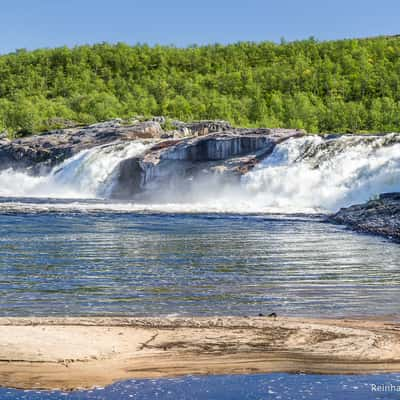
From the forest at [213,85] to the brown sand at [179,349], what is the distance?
277ft

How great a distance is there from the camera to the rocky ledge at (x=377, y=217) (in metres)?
27.6

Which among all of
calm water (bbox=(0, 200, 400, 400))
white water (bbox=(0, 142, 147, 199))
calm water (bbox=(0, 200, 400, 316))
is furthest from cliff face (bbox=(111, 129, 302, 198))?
calm water (bbox=(0, 200, 400, 400))

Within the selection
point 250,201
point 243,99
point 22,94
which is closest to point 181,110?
point 243,99

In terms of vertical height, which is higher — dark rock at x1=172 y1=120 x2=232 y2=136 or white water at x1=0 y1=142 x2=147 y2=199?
dark rock at x1=172 y1=120 x2=232 y2=136

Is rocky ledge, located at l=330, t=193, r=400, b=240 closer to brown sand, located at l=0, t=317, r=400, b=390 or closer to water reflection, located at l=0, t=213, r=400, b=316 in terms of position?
water reflection, located at l=0, t=213, r=400, b=316

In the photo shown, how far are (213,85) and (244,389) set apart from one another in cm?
11938

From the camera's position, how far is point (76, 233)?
1077 inches

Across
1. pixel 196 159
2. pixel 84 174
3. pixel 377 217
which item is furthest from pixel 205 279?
pixel 84 174

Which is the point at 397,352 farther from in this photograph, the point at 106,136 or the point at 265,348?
the point at 106,136

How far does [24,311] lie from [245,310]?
156 inches

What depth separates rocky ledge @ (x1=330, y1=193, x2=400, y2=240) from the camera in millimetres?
27641

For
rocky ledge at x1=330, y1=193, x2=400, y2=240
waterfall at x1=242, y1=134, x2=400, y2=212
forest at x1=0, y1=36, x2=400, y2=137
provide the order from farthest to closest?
forest at x1=0, y1=36, x2=400, y2=137, waterfall at x1=242, y1=134, x2=400, y2=212, rocky ledge at x1=330, y1=193, x2=400, y2=240

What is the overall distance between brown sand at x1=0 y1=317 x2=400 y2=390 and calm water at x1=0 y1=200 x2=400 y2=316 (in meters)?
1.44

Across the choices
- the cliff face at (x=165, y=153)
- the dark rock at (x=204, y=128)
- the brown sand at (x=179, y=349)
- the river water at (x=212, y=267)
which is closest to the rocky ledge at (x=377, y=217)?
the river water at (x=212, y=267)
